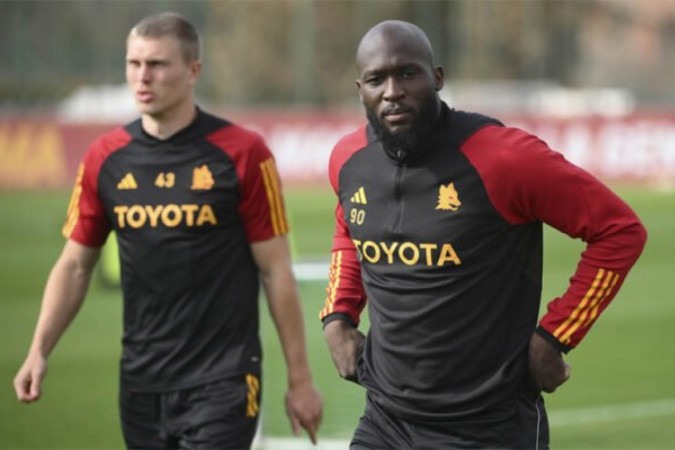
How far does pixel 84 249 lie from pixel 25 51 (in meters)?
31.2

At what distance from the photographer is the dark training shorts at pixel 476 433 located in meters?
4.64

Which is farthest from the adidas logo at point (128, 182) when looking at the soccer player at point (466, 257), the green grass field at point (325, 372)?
the green grass field at point (325, 372)

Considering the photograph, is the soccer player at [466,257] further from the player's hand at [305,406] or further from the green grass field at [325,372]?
the green grass field at [325,372]

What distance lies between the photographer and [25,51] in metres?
36.4

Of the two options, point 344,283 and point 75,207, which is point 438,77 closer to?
point 344,283

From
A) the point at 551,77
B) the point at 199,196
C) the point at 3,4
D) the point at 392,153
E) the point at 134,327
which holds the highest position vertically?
the point at 392,153

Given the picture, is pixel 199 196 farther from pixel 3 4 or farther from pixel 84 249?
pixel 3 4

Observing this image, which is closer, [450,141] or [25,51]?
[450,141]

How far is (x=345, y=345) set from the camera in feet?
16.5

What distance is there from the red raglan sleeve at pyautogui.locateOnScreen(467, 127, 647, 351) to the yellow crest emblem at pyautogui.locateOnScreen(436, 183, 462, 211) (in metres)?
0.12

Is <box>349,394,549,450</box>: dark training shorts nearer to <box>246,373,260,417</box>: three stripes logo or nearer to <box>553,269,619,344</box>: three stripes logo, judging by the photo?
<box>553,269,619,344</box>: three stripes logo

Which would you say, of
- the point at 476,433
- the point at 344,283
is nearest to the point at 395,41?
the point at 344,283

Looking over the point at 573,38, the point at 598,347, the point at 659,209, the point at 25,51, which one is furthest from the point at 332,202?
the point at 573,38

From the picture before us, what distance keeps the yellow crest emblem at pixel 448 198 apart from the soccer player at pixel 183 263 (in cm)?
152
